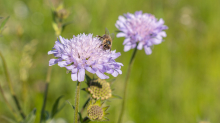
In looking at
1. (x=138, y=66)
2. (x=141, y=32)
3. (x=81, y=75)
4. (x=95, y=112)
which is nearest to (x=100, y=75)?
(x=81, y=75)

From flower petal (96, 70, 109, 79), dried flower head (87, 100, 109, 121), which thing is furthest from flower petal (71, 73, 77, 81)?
dried flower head (87, 100, 109, 121)

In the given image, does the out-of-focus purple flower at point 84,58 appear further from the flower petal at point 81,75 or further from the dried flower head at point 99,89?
the dried flower head at point 99,89

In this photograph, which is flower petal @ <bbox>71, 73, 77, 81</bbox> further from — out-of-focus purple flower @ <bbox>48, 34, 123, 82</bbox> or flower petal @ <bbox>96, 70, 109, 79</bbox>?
flower petal @ <bbox>96, 70, 109, 79</bbox>

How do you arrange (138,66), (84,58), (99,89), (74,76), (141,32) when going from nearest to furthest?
1. (74,76)
2. (84,58)
3. (99,89)
4. (141,32)
5. (138,66)

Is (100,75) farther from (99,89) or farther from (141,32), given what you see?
(141,32)

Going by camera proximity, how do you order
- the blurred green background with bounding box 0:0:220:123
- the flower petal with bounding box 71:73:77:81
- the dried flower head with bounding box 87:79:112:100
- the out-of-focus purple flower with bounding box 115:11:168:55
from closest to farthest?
1. the flower petal with bounding box 71:73:77:81
2. the dried flower head with bounding box 87:79:112:100
3. the out-of-focus purple flower with bounding box 115:11:168:55
4. the blurred green background with bounding box 0:0:220:123
